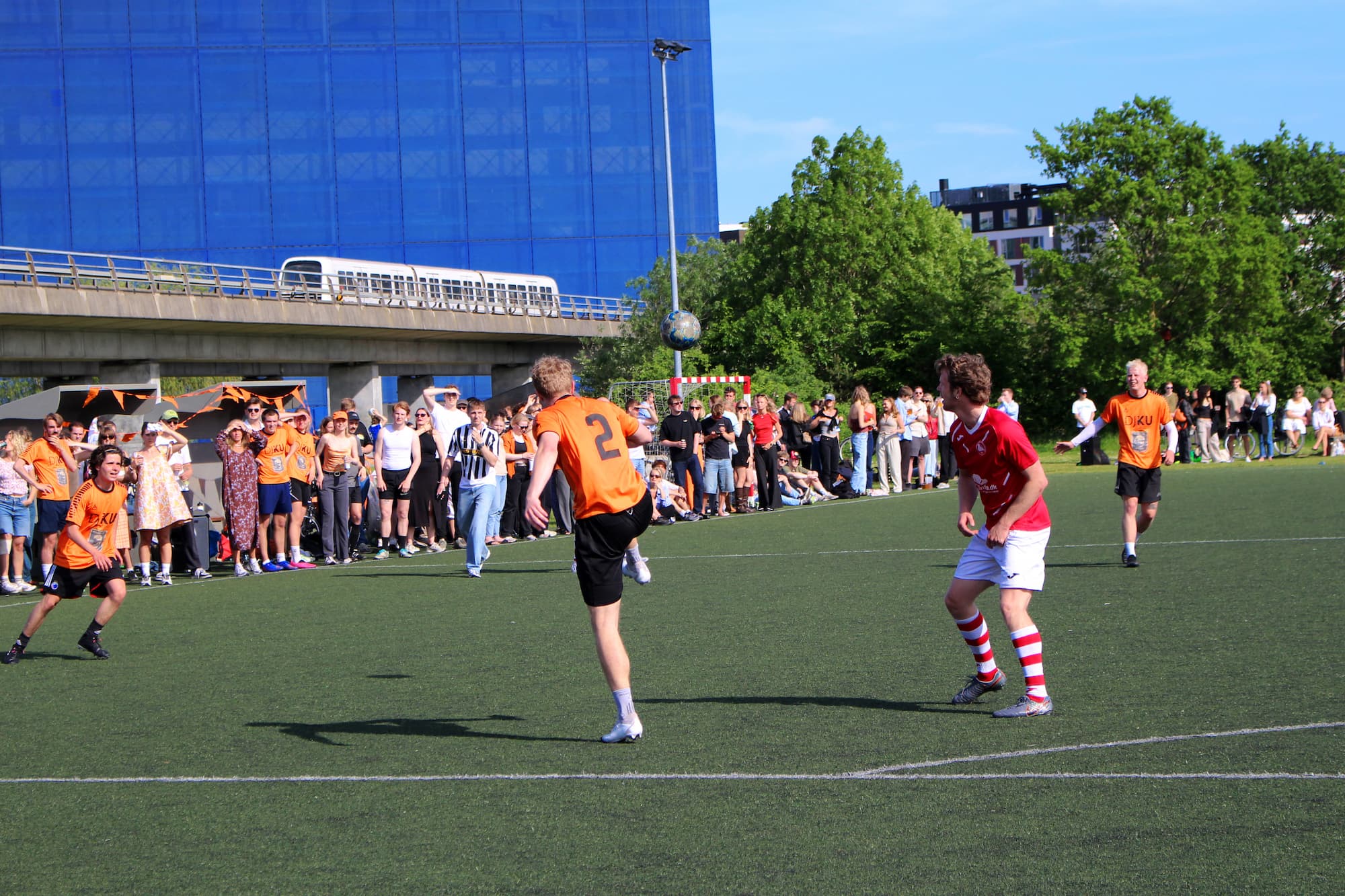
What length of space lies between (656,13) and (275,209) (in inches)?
883

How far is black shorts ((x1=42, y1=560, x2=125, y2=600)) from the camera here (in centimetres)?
923

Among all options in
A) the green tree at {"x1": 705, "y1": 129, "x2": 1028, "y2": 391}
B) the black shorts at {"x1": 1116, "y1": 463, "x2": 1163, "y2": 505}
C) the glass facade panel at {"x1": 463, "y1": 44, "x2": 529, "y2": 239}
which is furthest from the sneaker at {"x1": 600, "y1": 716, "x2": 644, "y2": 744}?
the glass facade panel at {"x1": 463, "y1": 44, "x2": 529, "y2": 239}

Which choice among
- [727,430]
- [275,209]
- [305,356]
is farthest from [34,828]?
[275,209]

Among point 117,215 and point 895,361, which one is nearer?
point 895,361

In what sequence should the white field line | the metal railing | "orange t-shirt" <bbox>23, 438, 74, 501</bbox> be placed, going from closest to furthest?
the white field line, "orange t-shirt" <bbox>23, 438, 74, 501</bbox>, the metal railing

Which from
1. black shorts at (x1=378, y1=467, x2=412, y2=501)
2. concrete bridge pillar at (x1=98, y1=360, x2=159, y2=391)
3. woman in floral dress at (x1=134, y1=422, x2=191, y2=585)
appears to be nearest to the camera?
woman in floral dress at (x1=134, y1=422, x2=191, y2=585)

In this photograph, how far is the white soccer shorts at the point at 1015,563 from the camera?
6.45 meters

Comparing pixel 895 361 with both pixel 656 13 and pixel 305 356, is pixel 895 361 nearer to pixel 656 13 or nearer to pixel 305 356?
pixel 305 356

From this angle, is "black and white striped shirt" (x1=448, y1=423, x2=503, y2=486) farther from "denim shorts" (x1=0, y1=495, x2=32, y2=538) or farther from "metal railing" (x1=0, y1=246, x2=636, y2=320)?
"metal railing" (x1=0, y1=246, x2=636, y2=320)

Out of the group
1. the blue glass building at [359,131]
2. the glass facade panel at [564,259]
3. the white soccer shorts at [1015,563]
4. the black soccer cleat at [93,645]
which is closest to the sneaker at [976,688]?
the white soccer shorts at [1015,563]

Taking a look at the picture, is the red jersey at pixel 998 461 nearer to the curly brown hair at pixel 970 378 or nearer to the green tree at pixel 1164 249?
the curly brown hair at pixel 970 378

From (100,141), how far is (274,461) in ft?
192

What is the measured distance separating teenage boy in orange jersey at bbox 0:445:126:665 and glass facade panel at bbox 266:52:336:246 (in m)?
63.1

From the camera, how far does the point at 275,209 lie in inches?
2736
